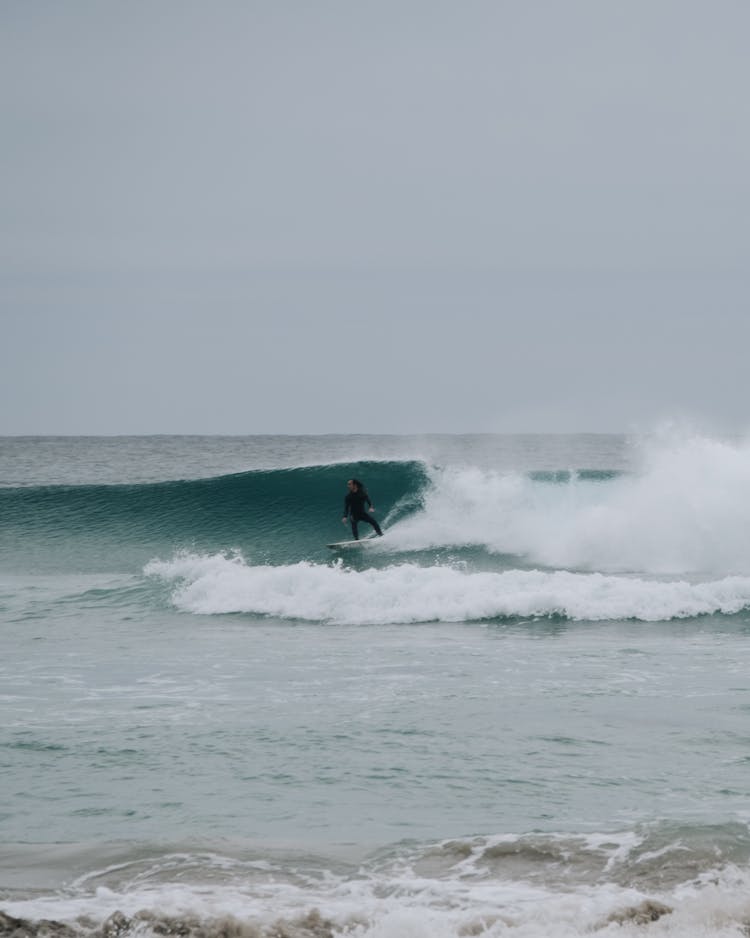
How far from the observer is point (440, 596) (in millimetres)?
13031

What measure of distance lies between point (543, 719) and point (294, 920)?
3.42 m

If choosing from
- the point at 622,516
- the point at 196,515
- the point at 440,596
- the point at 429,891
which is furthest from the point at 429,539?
the point at 429,891

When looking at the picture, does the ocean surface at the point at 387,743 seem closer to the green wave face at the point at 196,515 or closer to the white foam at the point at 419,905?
the white foam at the point at 419,905

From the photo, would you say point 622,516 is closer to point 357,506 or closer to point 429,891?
point 357,506

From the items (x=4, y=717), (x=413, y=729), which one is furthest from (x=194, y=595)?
(x=413, y=729)

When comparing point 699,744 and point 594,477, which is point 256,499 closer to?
point 594,477

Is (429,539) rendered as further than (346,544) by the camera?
Yes

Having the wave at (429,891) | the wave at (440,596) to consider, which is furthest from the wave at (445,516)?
the wave at (429,891)

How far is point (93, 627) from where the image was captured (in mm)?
12102

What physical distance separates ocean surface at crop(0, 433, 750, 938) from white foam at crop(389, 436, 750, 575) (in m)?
0.10

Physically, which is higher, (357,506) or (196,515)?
(357,506)

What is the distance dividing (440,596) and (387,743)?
619 centimetres

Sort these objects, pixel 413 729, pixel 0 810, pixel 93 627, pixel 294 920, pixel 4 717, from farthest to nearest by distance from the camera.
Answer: pixel 93 627, pixel 4 717, pixel 413 729, pixel 0 810, pixel 294 920

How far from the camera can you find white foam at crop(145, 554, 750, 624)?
1240cm
